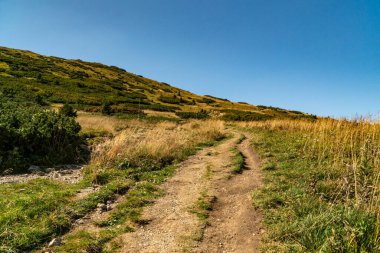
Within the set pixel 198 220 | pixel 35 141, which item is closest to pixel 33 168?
pixel 35 141

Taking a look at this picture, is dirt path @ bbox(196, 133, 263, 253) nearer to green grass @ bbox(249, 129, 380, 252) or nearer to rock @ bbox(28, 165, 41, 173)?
green grass @ bbox(249, 129, 380, 252)

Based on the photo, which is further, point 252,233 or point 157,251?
point 252,233

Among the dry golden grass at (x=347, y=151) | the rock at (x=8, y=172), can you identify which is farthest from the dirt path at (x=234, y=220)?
the rock at (x=8, y=172)

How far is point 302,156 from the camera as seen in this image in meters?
14.0

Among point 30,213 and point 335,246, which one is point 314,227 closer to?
point 335,246

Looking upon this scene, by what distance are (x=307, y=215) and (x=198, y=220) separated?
2369 millimetres

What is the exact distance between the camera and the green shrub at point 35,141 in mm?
12359

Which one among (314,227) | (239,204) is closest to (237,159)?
(239,204)

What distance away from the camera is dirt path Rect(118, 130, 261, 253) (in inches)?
264

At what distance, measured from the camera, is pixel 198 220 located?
788 cm

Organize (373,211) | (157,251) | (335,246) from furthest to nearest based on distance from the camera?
(157,251) → (373,211) → (335,246)

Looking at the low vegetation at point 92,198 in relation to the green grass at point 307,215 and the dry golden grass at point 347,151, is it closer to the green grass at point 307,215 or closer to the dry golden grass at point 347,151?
the green grass at point 307,215

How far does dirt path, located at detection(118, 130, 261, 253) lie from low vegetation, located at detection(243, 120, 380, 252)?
0.46m

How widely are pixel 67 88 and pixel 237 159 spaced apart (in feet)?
137
